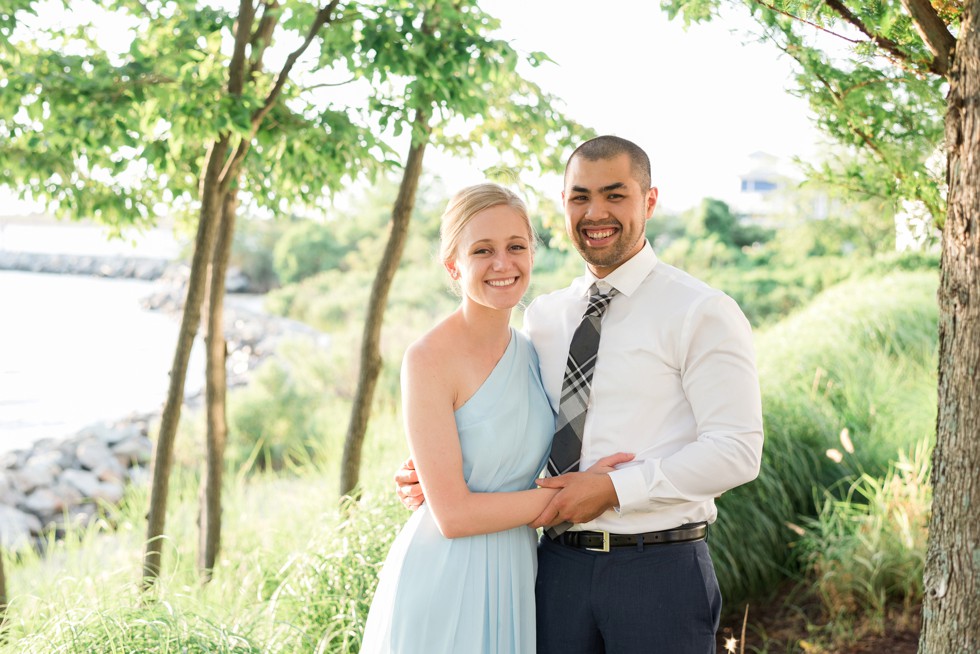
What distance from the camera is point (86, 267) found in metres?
48.7

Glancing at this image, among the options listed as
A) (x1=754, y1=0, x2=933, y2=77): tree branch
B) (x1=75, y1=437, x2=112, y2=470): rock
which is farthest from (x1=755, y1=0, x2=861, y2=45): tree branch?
(x1=75, y1=437, x2=112, y2=470): rock

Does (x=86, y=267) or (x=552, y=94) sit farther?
(x=86, y=267)

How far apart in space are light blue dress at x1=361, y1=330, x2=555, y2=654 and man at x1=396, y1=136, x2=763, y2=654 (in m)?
0.11

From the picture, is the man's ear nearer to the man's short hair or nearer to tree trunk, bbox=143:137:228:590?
the man's short hair

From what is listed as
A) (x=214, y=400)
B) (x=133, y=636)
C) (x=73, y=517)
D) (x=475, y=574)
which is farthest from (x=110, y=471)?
(x=475, y=574)

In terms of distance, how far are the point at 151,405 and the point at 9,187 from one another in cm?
1131

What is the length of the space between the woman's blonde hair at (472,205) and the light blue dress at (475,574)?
395mm

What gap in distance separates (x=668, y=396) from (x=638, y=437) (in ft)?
0.47

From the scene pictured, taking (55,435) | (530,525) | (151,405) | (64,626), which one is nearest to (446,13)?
(530,525)

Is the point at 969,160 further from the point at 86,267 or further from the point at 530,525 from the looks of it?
the point at 86,267

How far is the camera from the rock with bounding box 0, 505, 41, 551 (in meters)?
9.07

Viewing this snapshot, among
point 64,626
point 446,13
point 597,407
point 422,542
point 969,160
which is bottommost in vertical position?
point 64,626

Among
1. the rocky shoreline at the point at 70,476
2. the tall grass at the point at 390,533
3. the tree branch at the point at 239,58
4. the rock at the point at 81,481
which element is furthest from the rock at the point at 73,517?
the tree branch at the point at 239,58

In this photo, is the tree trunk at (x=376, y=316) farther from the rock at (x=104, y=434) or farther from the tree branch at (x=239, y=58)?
the rock at (x=104, y=434)
